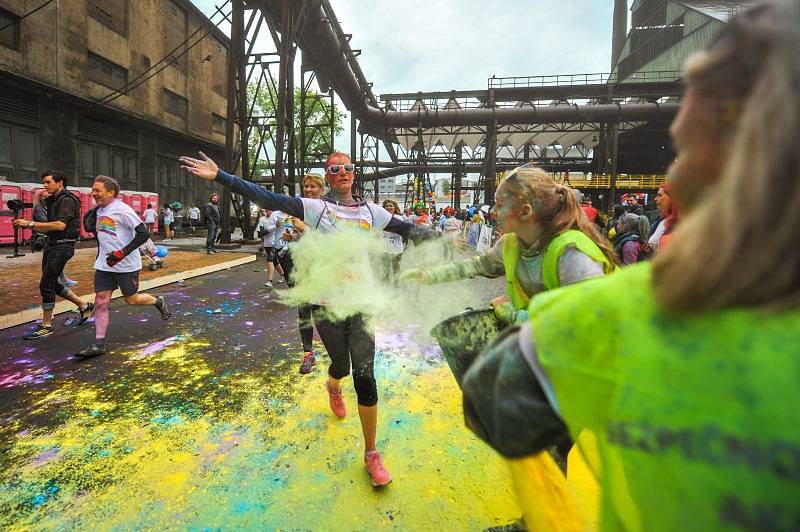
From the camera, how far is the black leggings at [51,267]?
5059 millimetres

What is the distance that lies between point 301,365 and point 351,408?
102 cm

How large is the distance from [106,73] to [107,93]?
92 centimetres

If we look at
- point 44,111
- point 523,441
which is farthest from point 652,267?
point 44,111

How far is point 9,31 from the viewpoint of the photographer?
1482cm

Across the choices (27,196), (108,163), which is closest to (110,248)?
(27,196)

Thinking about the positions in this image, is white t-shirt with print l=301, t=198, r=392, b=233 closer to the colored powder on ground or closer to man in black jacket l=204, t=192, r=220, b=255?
the colored powder on ground

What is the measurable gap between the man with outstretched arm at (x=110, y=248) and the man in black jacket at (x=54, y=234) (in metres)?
A: 0.52

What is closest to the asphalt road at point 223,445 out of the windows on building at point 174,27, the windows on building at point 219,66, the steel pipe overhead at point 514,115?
the steel pipe overhead at point 514,115

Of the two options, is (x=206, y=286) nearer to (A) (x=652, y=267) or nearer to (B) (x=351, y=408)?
(B) (x=351, y=408)

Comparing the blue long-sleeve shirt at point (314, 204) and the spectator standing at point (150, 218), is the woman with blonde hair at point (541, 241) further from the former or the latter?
the spectator standing at point (150, 218)

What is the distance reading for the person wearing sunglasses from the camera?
2.56m

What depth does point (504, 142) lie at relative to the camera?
35.7 metres

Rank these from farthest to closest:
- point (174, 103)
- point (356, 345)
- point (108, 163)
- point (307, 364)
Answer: point (174, 103) → point (108, 163) → point (307, 364) → point (356, 345)

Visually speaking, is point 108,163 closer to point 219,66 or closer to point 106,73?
point 106,73
